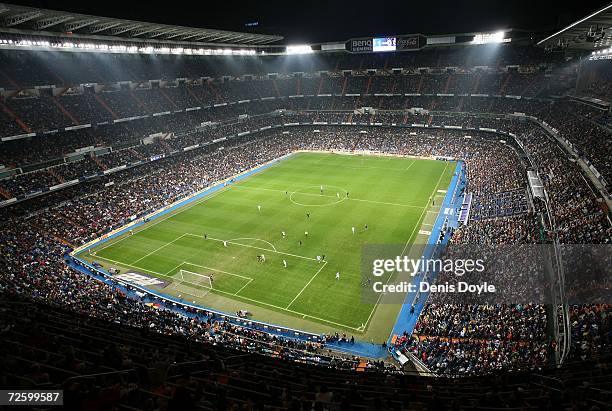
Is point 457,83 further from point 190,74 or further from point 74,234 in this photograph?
point 74,234

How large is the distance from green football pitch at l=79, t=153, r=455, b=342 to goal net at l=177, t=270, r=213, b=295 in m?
0.08

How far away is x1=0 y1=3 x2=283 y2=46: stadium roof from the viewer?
120ft

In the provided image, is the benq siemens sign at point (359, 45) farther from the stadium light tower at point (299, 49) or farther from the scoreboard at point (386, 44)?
the stadium light tower at point (299, 49)

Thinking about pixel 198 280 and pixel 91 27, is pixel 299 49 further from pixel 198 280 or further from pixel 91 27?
pixel 198 280

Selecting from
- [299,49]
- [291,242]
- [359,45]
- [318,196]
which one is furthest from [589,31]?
[299,49]

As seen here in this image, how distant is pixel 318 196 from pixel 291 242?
12949mm

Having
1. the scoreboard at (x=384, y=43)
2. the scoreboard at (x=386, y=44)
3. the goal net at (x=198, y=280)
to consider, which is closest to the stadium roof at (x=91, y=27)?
the scoreboard at (x=386, y=44)

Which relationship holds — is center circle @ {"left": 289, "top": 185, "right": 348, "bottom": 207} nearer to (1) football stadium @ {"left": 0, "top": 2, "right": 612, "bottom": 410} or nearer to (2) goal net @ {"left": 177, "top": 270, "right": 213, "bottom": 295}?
(1) football stadium @ {"left": 0, "top": 2, "right": 612, "bottom": 410}

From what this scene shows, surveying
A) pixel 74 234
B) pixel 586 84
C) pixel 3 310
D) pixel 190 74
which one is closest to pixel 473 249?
pixel 3 310

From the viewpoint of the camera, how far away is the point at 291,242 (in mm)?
34562

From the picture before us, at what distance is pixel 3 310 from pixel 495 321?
68.3 feet

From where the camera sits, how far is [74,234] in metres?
36.3

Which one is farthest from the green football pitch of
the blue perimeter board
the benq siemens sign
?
the benq siemens sign

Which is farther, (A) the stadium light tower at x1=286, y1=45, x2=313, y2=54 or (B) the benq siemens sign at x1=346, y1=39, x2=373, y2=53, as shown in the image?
(A) the stadium light tower at x1=286, y1=45, x2=313, y2=54
